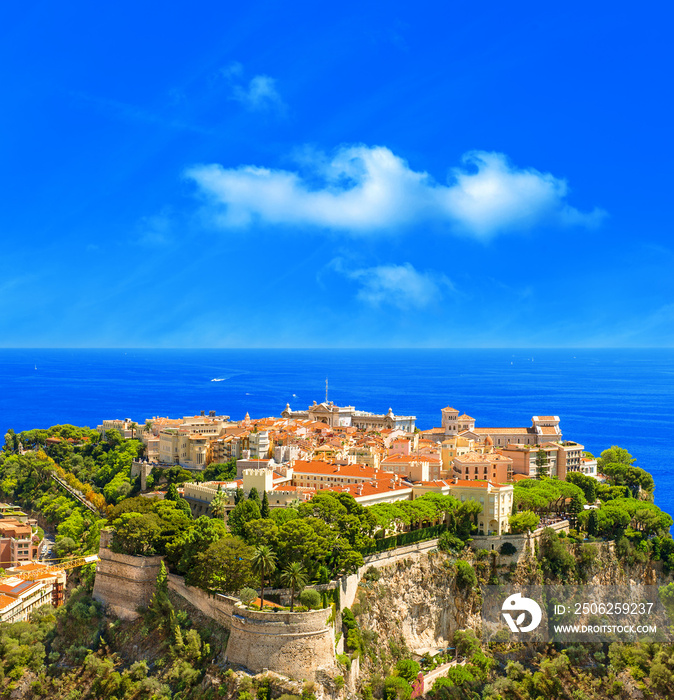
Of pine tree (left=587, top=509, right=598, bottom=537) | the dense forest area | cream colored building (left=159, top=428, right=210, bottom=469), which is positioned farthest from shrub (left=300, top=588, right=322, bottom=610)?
cream colored building (left=159, top=428, right=210, bottom=469)

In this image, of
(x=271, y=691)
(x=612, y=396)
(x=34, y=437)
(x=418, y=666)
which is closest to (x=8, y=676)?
(x=271, y=691)

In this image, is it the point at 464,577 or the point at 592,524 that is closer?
the point at 464,577

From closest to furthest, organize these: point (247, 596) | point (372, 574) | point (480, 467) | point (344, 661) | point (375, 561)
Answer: point (344, 661) < point (247, 596) < point (372, 574) < point (375, 561) < point (480, 467)

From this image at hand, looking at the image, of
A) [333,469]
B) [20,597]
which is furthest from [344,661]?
[333,469]

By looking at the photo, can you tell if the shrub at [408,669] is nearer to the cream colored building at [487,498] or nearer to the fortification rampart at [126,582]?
the cream colored building at [487,498]

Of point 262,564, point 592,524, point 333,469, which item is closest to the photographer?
point 262,564

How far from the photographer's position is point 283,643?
120ft

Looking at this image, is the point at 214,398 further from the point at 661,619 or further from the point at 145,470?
the point at 661,619

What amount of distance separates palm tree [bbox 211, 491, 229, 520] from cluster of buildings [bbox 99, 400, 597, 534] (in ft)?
2.96

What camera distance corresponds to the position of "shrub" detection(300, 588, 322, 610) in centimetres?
3825

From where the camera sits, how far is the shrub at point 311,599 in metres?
38.2

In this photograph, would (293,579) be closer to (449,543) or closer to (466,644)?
(466,644)

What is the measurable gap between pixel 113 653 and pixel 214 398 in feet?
461

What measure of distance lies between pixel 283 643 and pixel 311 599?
272cm
